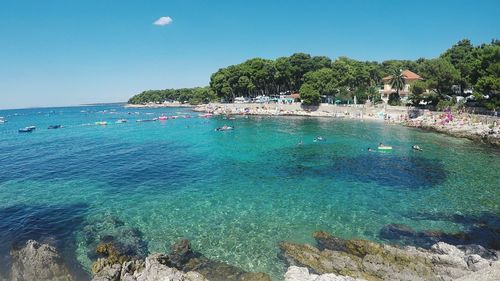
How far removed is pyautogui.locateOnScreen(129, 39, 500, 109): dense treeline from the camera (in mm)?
56875

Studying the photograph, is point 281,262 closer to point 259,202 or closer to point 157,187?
point 259,202

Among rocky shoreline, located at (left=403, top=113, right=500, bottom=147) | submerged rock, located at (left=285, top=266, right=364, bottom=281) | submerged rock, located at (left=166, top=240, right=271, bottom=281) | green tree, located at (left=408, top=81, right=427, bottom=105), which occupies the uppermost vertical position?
green tree, located at (left=408, top=81, right=427, bottom=105)

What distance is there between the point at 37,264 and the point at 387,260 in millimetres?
19329

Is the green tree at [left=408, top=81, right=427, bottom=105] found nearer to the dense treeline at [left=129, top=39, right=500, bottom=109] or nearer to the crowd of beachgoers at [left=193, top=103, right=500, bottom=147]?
the dense treeline at [left=129, top=39, right=500, bottom=109]

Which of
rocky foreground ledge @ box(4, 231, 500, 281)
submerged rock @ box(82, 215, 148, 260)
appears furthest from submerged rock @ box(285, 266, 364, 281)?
submerged rock @ box(82, 215, 148, 260)

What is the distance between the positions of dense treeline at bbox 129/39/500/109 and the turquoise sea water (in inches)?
582

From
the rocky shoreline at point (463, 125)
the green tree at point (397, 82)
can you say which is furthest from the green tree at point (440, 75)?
the green tree at point (397, 82)

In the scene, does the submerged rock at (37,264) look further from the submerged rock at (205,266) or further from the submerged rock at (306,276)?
the submerged rock at (306,276)

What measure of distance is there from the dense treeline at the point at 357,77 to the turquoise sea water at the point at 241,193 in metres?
14.8

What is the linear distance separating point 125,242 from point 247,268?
8.49m

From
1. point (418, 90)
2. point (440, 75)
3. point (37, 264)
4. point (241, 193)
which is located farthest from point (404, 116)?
point (37, 264)

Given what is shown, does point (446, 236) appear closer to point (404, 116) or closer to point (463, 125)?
point (463, 125)

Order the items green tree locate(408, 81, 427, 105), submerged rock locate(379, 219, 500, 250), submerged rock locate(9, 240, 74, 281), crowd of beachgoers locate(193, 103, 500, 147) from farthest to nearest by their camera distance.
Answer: green tree locate(408, 81, 427, 105) < crowd of beachgoers locate(193, 103, 500, 147) < submerged rock locate(379, 219, 500, 250) < submerged rock locate(9, 240, 74, 281)

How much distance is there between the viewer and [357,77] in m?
113
